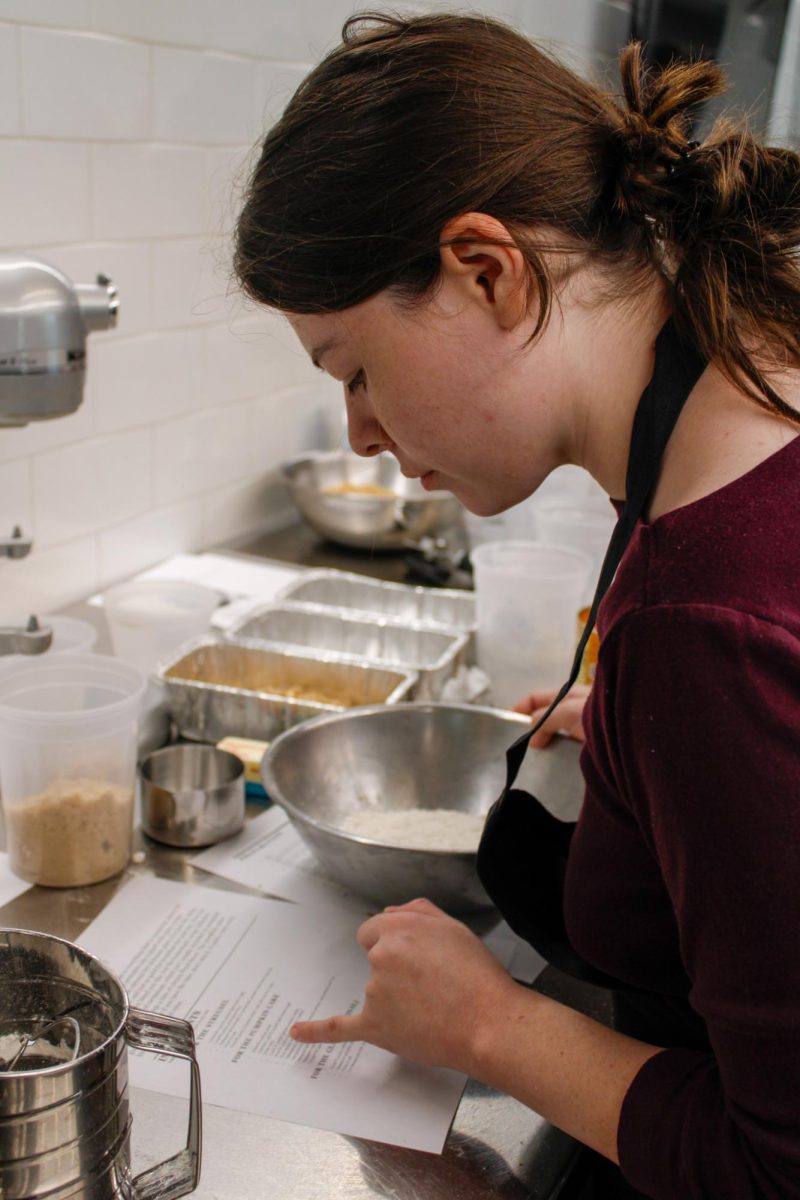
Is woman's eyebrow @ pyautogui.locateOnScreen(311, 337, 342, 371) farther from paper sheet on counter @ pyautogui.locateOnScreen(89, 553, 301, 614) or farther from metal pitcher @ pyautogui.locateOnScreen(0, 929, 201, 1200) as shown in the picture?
paper sheet on counter @ pyautogui.locateOnScreen(89, 553, 301, 614)

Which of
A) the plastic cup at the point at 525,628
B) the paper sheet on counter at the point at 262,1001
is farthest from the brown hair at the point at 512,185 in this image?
the plastic cup at the point at 525,628

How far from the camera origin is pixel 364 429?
1.01 metres

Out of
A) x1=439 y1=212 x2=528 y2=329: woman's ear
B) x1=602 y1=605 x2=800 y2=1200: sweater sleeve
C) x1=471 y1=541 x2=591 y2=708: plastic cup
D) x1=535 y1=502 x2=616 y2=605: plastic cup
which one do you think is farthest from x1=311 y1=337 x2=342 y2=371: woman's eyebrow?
x1=535 y1=502 x2=616 y2=605: plastic cup

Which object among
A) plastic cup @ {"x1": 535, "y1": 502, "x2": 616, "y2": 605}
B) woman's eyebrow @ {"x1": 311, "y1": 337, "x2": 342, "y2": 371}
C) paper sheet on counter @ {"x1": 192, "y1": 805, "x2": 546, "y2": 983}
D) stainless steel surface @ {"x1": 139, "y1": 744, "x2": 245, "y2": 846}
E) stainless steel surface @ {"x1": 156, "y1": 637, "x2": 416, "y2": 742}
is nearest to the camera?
woman's eyebrow @ {"x1": 311, "y1": 337, "x2": 342, "y2": 371}

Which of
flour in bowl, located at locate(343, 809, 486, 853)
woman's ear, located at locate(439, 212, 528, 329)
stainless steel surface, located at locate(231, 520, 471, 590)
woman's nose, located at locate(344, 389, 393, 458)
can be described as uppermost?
woman's ear, located at locate(439, 212, 528, 329)

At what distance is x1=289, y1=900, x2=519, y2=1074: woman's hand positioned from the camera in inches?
37.4

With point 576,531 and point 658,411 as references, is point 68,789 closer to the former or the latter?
point 658,411

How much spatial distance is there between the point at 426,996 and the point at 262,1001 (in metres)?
0.19

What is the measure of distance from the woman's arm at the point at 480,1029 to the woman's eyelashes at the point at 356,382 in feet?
1.51

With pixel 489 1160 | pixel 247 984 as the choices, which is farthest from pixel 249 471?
pixel 489 1160

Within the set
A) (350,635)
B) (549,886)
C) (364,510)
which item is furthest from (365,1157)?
(364,510)

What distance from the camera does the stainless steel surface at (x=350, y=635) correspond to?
177 centimetres

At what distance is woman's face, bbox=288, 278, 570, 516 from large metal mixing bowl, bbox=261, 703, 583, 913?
1.63 feet

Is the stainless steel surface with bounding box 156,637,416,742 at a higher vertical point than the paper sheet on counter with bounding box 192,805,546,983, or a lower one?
higher
